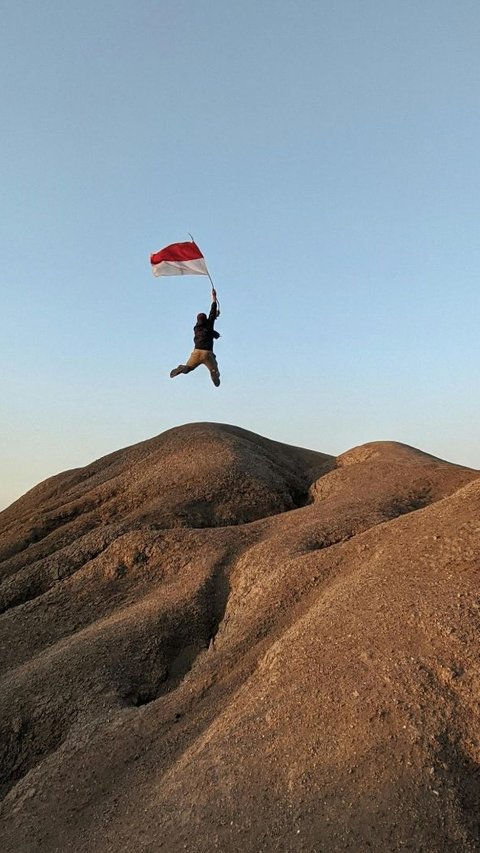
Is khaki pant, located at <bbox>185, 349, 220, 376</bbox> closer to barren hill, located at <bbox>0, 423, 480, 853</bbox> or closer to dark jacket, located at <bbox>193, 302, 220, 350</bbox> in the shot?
dark jacket, located at <bbox>193, 302, 220, 350</bbox>

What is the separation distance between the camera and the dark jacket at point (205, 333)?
24438 mm

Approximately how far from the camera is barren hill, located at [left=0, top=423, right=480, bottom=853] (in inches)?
379

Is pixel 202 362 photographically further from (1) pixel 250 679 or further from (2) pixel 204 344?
(1) pixel 250 679

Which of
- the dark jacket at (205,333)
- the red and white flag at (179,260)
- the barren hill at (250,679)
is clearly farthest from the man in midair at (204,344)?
the barren hill at (250,679)

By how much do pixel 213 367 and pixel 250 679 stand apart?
1375 cm

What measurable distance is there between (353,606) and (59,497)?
1951 cm

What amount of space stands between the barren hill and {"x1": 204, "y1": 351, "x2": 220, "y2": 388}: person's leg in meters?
4.84

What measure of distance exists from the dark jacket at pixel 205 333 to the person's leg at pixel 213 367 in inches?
12.5

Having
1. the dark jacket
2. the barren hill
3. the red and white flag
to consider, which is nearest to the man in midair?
the dark jacket

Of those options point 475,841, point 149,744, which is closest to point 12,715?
point 149,744

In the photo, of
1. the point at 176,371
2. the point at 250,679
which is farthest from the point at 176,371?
the point at 250,679

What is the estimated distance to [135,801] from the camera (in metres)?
10.8

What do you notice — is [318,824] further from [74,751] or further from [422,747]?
[74,751]

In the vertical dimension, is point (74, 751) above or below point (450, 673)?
below
